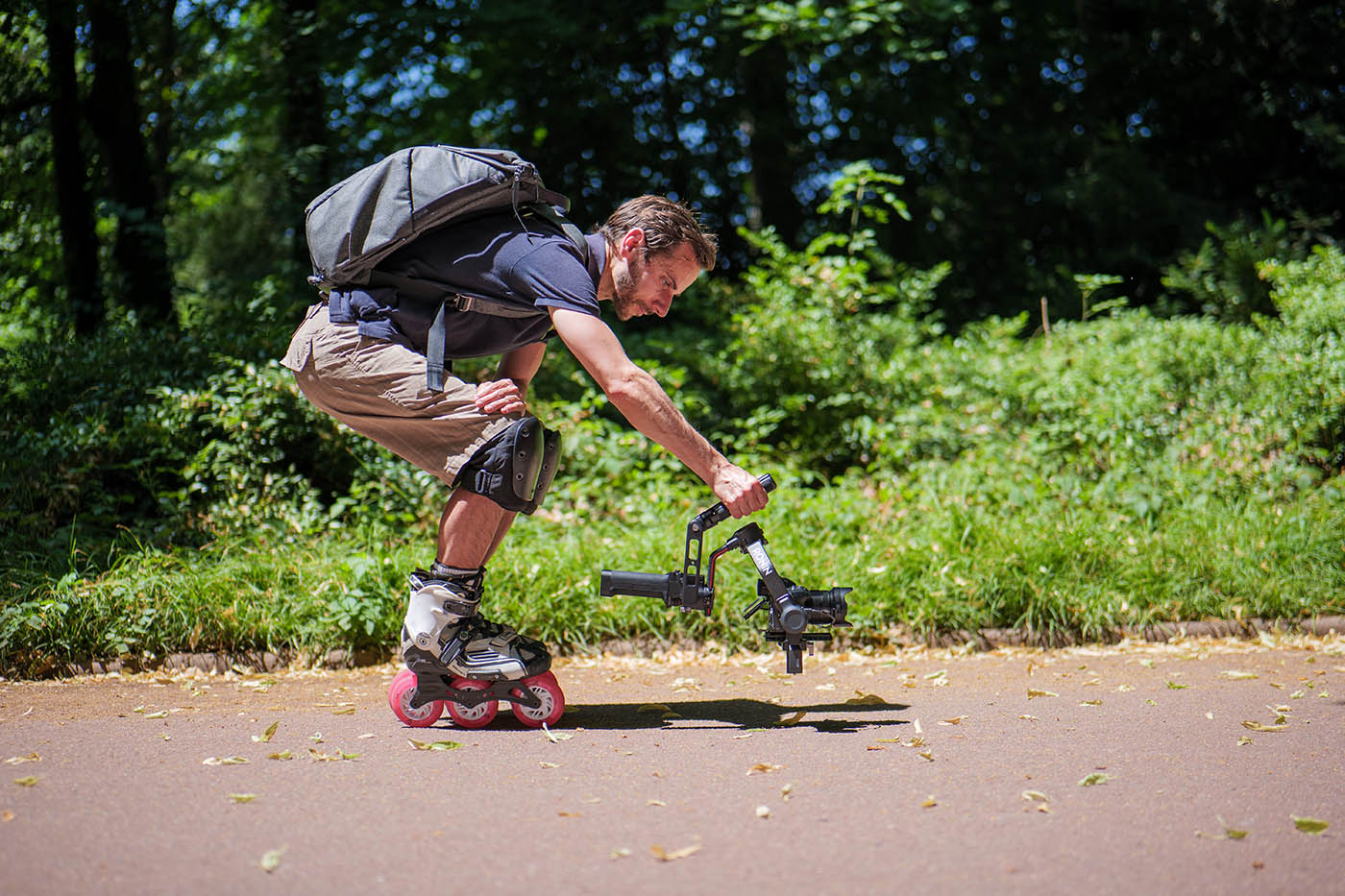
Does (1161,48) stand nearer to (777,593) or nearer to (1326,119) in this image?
(1326,119)

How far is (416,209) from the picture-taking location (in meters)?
3.09

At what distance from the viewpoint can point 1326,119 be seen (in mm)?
11641

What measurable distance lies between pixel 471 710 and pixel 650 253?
150 centimetres

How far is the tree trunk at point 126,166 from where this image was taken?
27.3 ft

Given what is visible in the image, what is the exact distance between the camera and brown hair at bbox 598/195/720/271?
3336 millimetres

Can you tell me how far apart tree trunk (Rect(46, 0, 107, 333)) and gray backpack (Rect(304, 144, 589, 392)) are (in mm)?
6342

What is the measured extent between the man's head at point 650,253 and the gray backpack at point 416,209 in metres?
0.15

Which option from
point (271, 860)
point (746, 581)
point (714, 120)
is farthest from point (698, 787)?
point (714, 120)

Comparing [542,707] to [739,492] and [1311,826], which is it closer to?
[739,492]

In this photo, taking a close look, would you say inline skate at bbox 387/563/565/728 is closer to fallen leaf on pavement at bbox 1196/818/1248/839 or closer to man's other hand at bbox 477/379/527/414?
man's other hand at bbox 477/379/527/414

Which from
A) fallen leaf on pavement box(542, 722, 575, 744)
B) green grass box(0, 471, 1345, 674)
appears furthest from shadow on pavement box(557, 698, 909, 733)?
green grass box(0, 471, 1345, 674)

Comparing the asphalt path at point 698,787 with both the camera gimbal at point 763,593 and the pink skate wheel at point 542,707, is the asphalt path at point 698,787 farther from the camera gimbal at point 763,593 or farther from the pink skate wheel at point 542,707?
the camera gimbal at point 763,593

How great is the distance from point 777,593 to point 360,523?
2861 mm

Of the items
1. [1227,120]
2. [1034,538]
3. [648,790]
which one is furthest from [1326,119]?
[648,790]
